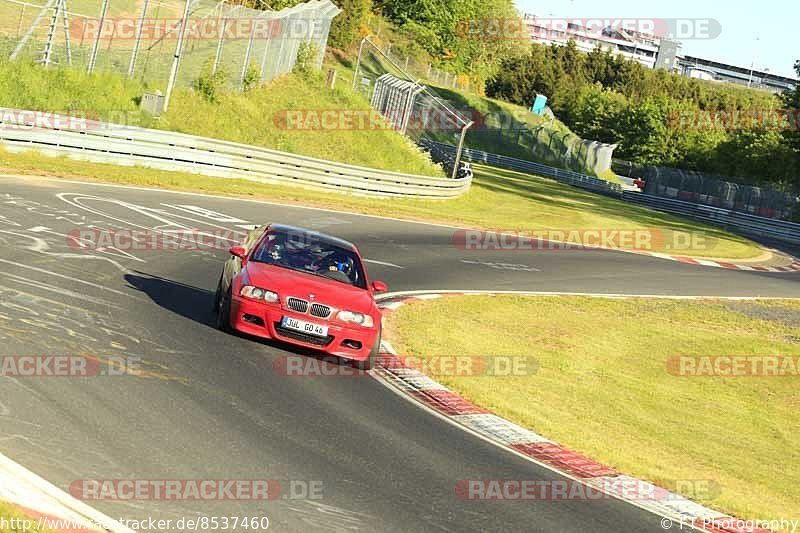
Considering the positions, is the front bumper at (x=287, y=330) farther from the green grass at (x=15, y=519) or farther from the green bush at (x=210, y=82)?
the green bush at (x=210, y=82)

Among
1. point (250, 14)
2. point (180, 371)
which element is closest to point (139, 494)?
point (180, 371)

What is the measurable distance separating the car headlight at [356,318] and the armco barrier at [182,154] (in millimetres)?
15353

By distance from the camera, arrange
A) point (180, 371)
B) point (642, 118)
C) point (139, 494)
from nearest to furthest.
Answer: point (139, 494), point (180, 371), point (642, 118)

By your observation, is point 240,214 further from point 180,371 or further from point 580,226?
point 580,226

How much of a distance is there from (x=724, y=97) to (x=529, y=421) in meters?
122

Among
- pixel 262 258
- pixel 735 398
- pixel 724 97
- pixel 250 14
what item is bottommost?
pixel 735 398

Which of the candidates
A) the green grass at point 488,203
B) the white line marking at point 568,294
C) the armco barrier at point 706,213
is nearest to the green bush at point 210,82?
the green grass at point 488,203

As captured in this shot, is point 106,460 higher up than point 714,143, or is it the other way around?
→ point 714,143

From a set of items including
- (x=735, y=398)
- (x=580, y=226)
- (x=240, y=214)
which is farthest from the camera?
(x=580, y=226)

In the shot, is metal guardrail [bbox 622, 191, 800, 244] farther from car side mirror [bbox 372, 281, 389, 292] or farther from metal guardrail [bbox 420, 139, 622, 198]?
car side mirror [bbox 372, 281, 389, 292]

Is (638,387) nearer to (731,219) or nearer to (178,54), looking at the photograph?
(178,54)

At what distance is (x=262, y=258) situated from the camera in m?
12.9

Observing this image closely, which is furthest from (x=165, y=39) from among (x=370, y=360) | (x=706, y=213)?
(x=706, y=213)

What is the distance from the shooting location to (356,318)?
12281mm
